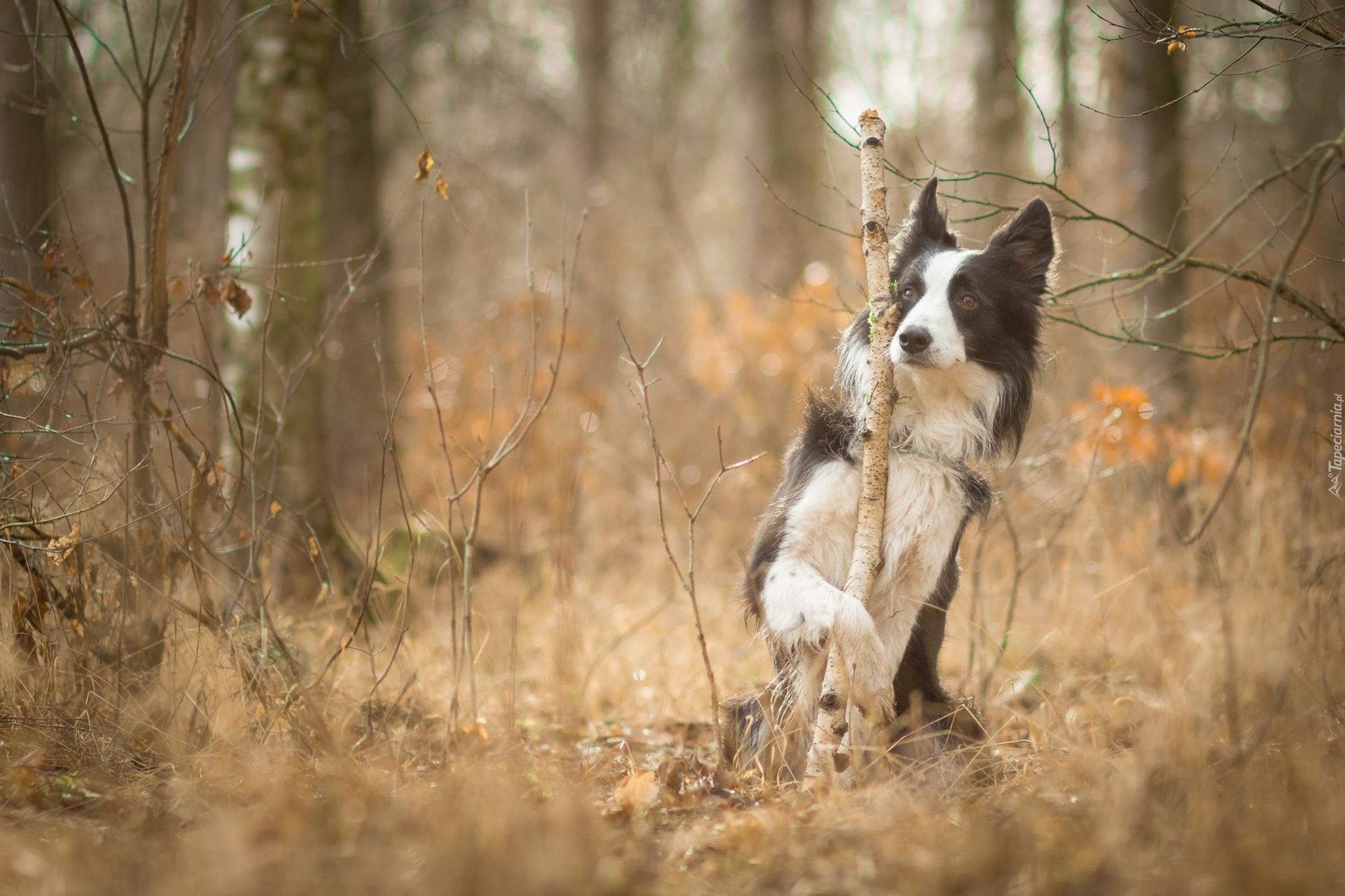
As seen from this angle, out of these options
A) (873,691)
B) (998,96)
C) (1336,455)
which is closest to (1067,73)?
(998,96)

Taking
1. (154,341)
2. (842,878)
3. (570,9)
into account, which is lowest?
(842,878)

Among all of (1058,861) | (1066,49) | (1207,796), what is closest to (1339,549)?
(1207,796)

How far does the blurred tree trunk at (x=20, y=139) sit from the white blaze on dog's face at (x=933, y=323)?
361 cm

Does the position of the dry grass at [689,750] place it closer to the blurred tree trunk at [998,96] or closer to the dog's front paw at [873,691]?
the dog's front paw at [873,691]

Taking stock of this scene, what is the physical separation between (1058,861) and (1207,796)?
608mm

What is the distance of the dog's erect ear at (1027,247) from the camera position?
3.56m

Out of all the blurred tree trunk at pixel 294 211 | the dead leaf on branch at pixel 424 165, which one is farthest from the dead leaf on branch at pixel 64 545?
the blurred tree trunk at pixel 294 211

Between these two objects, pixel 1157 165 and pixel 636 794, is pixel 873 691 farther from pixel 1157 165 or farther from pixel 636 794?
pixel 1157 165

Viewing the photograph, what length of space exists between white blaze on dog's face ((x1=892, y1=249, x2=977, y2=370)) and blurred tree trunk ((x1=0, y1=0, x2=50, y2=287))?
3.61 meters

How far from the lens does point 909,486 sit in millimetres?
3375

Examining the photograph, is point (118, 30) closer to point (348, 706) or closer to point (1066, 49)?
point (348, 706)

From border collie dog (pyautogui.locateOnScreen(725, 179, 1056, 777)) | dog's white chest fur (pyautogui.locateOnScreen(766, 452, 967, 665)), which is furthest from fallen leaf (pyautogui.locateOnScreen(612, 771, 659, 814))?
dog's white chest fur (pyautogui.locateOnScreen(766, 452, 967, 665))

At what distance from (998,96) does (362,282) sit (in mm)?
8815

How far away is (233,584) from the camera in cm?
423
